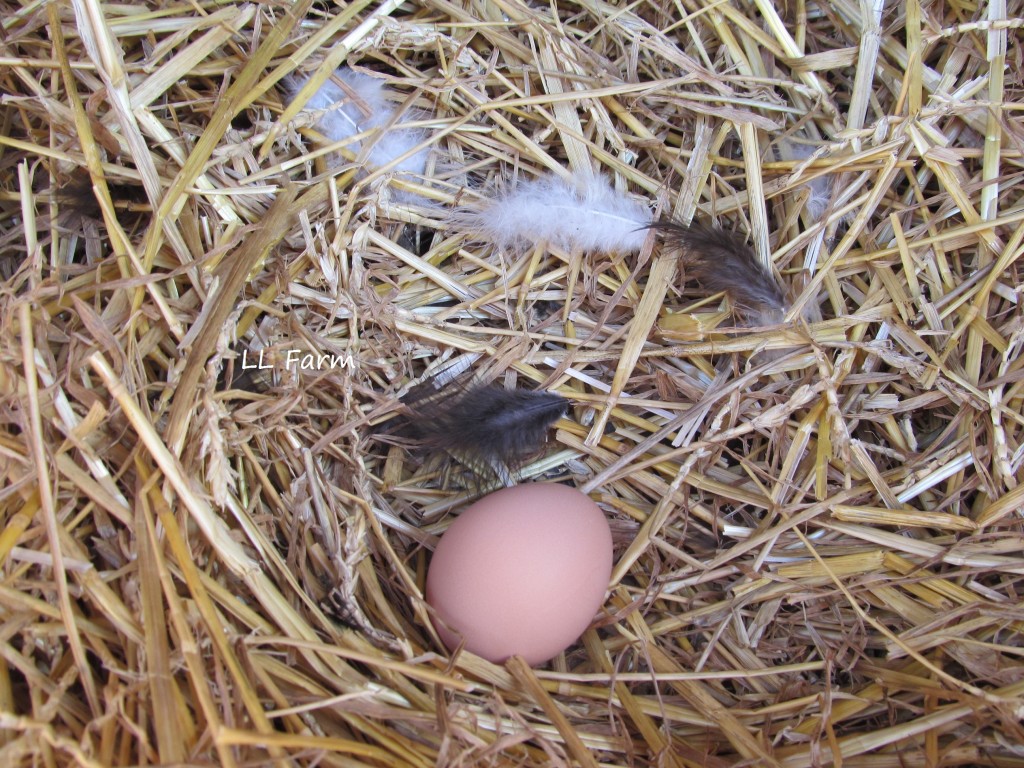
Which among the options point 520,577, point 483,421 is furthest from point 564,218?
point 520,577

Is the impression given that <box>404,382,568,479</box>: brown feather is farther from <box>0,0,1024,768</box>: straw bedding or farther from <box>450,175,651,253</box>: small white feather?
<box>450,175,651,253</box>: small white feather

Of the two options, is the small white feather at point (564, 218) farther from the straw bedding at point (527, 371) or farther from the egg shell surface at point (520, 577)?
the egg shell surface at point (520, 577)

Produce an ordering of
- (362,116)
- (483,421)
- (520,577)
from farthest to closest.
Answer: (362,116) → (483,421) → (520,577)

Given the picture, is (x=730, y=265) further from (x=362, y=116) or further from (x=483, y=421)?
(x=362, y=116)

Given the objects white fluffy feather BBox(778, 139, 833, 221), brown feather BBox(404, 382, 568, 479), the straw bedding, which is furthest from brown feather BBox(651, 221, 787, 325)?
brown feather BBox(404, 382, 568, 479)

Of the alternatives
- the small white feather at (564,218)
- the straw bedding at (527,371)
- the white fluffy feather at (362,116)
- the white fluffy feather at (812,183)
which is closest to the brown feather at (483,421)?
the straw bedding at (527,371)

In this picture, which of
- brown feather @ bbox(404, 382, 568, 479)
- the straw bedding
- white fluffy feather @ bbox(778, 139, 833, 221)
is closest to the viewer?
the straw bedding

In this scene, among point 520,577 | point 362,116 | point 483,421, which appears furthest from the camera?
point 362,116

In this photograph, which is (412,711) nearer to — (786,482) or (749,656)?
(749,656)
